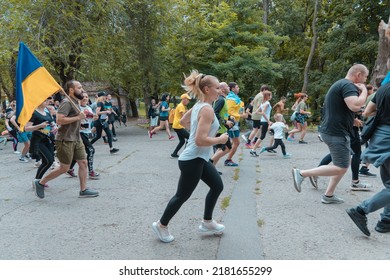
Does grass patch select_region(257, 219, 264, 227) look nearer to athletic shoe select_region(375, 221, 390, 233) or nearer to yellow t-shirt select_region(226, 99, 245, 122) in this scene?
athletic shoe select_region(375, 221, 390, 233)

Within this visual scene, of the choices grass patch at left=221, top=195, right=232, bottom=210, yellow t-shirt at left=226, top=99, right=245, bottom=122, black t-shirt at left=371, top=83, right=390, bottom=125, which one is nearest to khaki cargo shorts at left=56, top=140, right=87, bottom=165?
grass patch at left=221, top=195, right=232, bottom=210

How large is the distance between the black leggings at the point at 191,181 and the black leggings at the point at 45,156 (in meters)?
3.10

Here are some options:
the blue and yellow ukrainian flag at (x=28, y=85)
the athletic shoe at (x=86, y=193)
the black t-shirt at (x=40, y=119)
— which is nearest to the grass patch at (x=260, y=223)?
the athletic shoe at (x=86, y=193)

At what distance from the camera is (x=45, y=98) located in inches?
194

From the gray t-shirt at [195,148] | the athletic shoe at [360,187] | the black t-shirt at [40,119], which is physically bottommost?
the athletic shoe at [360,187]

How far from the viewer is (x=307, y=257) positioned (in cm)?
338

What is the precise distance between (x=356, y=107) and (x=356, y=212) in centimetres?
130

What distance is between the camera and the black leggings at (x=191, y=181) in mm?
3547

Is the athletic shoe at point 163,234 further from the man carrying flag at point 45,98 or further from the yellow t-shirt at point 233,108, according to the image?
the yellow t-shirt at point 233,108

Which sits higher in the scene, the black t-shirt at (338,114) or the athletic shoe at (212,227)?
the black t-shirt at (338,114)

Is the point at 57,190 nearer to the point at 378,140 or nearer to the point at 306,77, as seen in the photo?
the point at 378,140

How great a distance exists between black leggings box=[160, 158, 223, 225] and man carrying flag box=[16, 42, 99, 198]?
2253mm

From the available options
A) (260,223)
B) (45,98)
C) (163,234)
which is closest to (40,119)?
(45,98)
